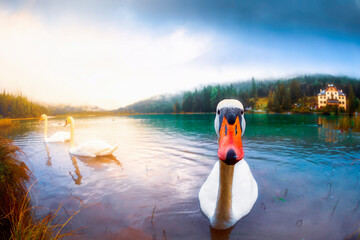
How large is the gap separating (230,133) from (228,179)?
3.54 feet

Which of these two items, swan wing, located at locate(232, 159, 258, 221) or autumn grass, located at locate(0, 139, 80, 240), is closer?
autumn grass, located at locate(0, 139, 80, 240)

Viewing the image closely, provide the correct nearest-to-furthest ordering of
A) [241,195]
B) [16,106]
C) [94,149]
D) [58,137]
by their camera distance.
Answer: [241,195]
[94,149]
[16,106]
[58,137]

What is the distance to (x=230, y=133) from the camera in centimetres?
220

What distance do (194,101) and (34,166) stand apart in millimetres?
85188

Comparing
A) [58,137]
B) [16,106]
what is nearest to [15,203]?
[16,106]

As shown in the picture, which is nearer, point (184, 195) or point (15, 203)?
point (15, 203)

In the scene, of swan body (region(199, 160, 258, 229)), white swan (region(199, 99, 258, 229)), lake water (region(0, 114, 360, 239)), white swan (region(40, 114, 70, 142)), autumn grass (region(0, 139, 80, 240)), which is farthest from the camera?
white swan (region(40, 114, 70, 142))

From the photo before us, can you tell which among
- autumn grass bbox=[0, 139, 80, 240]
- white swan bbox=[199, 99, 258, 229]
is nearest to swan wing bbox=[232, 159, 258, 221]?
white swan bbox=[199, 99, 258, 229]

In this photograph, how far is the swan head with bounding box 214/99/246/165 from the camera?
6.56 feet

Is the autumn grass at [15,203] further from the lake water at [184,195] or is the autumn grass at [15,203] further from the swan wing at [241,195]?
the swan wing at [241,195]

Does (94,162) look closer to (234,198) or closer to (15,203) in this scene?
(15,203)

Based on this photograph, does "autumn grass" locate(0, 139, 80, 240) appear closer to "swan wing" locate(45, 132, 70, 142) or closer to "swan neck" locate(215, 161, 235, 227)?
"swan neck" locate(215, 161, 235, 227)

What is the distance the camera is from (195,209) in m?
4.11

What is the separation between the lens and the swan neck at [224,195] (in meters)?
2.91
